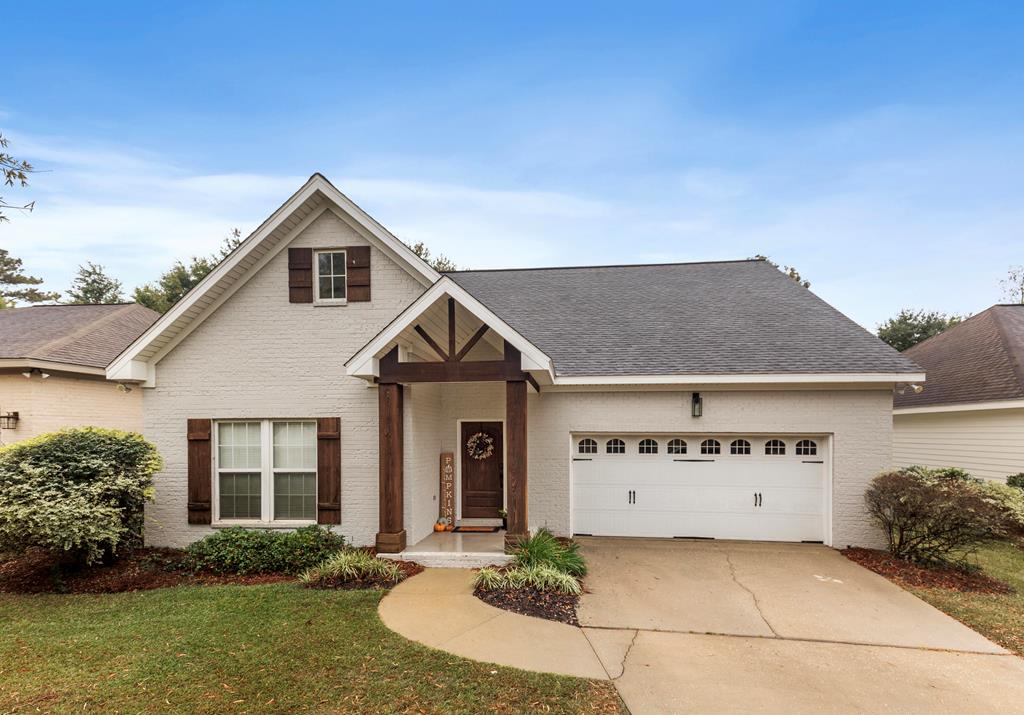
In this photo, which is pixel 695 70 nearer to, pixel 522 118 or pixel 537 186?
pixel 522 118

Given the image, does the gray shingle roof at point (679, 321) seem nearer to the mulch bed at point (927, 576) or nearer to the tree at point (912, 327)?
the mulch bed at point (927, 576)

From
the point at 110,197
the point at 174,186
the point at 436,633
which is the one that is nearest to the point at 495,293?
the point at 436,633

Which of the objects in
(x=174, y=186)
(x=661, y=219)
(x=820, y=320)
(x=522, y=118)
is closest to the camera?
(x=820, y=320)

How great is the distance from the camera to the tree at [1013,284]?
29.7 m

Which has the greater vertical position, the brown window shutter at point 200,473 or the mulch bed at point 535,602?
the brown window shutter at point 200,473

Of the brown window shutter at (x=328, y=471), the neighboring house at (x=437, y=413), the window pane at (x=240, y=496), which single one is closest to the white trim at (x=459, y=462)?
the neighboring house at (x=437, y=413)

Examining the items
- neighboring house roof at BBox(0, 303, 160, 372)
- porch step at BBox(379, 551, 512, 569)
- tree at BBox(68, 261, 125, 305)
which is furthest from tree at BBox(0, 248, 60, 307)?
porch step at BBox(379, 551, 512, 569)

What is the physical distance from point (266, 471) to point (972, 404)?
15.8 metres

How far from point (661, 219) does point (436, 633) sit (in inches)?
801

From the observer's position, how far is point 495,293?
12.9 m

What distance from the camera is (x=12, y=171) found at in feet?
14.3

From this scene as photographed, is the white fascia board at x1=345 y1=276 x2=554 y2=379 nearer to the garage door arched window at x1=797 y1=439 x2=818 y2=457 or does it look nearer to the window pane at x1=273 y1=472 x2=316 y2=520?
the window pane at x1=273 y1=472 x2=316 y2=520

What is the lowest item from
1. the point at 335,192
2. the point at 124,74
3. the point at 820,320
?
the point at 820,320

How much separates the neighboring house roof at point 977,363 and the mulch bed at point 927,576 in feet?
18.6
